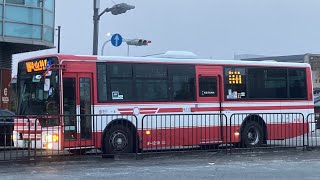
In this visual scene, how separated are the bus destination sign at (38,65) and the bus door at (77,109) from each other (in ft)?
2.07

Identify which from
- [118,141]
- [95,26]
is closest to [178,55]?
[118,141]

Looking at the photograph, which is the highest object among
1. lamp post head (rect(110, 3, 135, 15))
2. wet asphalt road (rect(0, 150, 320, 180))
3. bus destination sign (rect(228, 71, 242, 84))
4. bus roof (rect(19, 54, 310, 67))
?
lamp post head (rect(110, 3, 135, 15))

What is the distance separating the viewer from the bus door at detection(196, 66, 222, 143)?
15.7 meters

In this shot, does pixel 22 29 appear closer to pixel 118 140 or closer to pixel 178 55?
pixel 178 55

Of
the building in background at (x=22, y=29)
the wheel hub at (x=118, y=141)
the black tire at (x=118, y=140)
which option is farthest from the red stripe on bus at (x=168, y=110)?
the building in background at (x=22, y=29)

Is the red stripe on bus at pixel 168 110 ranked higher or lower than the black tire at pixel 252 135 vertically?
higher

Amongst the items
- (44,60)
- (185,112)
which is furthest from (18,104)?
(185,112)

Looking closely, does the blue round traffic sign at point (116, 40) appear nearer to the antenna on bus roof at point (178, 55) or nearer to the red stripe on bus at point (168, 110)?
the antenna on bus roof at point (178, 55)

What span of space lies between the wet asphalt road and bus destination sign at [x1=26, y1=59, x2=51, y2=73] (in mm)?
2756

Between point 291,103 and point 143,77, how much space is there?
18.0ft

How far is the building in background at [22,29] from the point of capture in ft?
98.7

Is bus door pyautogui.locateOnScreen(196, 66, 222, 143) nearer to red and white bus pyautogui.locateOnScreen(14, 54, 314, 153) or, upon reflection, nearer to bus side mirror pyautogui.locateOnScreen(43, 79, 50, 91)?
red and white bus pyautogui.locateOnScreen(14, 54, 314, 153)

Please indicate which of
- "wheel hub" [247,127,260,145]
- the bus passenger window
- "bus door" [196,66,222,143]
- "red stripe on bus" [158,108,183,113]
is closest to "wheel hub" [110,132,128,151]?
"red stripe on bus" [158,108,183,113]

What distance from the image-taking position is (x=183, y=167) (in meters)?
11.9
